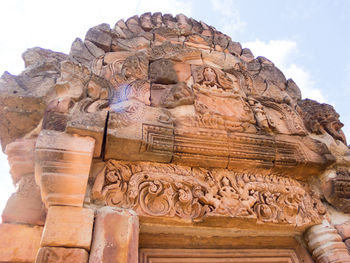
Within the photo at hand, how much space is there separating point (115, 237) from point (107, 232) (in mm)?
72

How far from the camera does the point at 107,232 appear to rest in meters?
1.98

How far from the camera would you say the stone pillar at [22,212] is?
1960mm

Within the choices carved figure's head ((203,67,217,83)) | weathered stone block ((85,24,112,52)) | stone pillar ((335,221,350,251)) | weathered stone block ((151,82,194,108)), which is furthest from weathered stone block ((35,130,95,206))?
stone pillar ((335,221,350,251))

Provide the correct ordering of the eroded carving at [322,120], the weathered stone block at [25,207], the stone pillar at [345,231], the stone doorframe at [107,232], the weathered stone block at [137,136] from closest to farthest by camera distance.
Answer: the stone doorframe at [107,232]
the weathered stone block at [25,207]
the weathered stone block at [137,136]
the stone pillar at [345,231]
the eroded carving at [322,120]

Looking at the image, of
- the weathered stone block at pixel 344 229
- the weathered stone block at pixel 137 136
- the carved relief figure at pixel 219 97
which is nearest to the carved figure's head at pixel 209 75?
the carved relief figure at pixel 219 97

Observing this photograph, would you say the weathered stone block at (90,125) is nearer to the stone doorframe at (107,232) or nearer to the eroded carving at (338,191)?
the stone doorframe at (107,232)

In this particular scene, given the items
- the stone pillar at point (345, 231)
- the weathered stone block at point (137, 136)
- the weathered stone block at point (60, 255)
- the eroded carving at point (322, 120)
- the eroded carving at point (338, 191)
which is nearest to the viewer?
the weathered stone block at point (60, 255)

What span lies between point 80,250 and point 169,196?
0.88m

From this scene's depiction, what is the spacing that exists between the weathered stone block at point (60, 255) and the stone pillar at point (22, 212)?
326 mm

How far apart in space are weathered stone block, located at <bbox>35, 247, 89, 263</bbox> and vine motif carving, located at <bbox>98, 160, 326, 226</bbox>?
0.52m

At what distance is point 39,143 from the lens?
2.15 metres

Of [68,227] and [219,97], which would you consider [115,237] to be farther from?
[219,97]

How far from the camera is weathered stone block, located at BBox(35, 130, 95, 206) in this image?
6.64 feet

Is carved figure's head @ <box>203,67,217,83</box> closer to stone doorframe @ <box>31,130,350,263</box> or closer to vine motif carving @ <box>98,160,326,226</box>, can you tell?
vine motif carving @ <box>98,160,326,226</box>
